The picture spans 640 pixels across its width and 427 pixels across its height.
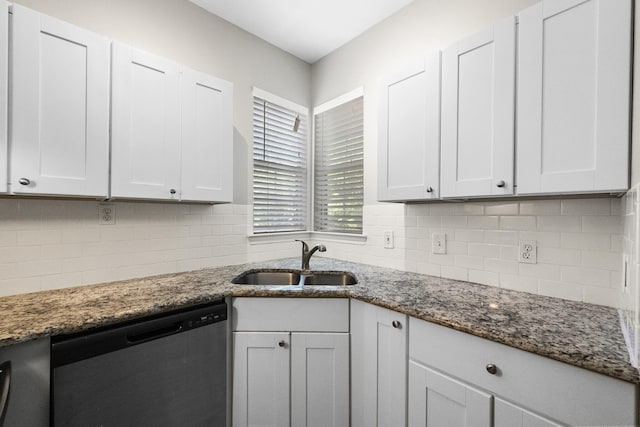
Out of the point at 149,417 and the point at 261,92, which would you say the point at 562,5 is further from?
the point at 149,417

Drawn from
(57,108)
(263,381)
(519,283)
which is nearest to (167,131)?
(57,108)

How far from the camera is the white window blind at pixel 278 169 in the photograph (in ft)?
8.32

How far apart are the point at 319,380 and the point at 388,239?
107 cm

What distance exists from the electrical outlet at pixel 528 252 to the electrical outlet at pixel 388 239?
81 centimetres

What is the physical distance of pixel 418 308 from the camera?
133 cm

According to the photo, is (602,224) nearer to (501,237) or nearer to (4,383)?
(501,237)

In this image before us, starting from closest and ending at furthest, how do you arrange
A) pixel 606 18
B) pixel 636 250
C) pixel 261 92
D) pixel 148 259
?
pixel 636 250 → pixel 606 18 → pixel 148 259 → pixel 261 92

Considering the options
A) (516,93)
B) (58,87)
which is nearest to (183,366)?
(58,87)

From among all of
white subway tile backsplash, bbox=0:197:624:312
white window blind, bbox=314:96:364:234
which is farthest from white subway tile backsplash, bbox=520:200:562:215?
white window blind, bbox=314:96:364:234

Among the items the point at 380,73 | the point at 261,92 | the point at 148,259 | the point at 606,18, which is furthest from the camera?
the point at 261,92

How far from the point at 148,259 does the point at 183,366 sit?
0.78 meters

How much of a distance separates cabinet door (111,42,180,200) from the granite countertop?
539 millimetres

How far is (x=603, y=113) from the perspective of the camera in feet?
Answer: 3.72

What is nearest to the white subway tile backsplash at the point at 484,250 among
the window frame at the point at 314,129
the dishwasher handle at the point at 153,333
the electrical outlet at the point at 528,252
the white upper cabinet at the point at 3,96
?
the electrical outlet at the point at 528,252
